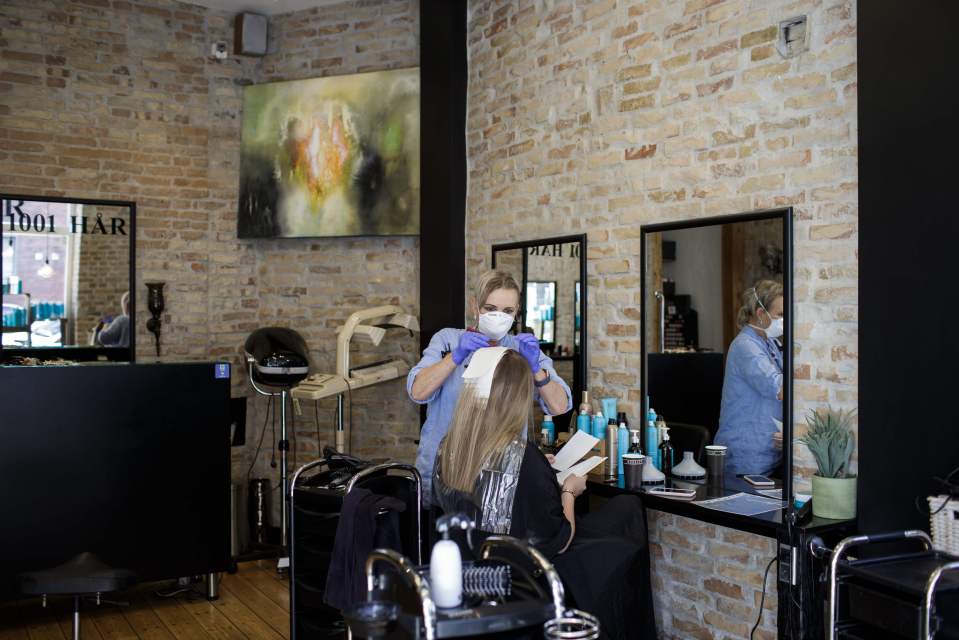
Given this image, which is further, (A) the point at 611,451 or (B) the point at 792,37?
(A) the point at 611,451

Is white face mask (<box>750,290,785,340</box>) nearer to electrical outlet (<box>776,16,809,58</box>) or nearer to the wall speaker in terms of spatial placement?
electrical outlet (<box>776,16,809,58</box>)

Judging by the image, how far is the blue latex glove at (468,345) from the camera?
363cm

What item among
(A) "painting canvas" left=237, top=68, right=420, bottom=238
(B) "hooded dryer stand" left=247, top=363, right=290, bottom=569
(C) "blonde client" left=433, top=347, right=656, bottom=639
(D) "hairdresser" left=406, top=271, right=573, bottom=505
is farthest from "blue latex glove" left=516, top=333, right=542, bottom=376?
(B) "hooded dryer stand" left=247, top=363, right=290, bottom=569

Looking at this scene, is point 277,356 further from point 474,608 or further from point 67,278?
point 474,608

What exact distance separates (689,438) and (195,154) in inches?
151

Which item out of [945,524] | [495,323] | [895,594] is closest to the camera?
[895,594]

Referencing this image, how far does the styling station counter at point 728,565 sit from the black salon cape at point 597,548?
169mm

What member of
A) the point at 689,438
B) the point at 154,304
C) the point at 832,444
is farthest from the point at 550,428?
the point at 154,304

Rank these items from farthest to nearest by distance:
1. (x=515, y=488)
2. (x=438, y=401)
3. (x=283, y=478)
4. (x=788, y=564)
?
(x=283, y=478) → (x=438, y=401) → (x=515, y=488) → (x=788, y=564)

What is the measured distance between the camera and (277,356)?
5227 mm

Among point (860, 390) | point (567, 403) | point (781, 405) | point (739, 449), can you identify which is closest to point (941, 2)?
point (860, 390)

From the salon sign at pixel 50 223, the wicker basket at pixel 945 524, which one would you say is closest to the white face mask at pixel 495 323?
the wicker basket at pixel 945 524

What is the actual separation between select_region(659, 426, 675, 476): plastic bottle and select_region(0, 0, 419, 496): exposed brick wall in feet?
6.94

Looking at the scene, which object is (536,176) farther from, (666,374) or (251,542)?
(251,542)
